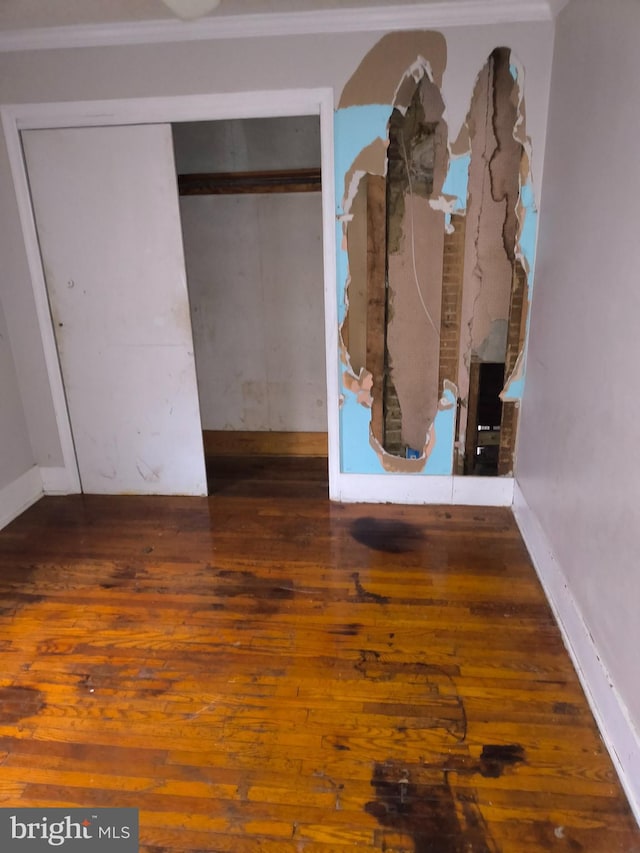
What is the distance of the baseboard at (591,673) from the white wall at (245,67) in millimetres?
1851

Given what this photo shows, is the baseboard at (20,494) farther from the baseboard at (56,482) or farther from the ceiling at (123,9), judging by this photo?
the ceiling at (123,9)

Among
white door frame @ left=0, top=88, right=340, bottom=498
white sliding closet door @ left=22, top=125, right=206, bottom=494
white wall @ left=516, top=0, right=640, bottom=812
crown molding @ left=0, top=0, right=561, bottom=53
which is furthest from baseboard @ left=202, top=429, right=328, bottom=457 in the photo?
crown molding @ left=0, top=0, right=561, bottom=53

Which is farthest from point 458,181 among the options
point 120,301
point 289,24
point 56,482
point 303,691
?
point 56,482

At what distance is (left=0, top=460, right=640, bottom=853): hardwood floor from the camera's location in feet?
5.12

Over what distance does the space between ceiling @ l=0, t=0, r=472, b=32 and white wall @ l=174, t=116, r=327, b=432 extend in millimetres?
1088

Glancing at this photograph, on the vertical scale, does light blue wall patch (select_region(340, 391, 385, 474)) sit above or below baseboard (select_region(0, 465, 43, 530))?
above

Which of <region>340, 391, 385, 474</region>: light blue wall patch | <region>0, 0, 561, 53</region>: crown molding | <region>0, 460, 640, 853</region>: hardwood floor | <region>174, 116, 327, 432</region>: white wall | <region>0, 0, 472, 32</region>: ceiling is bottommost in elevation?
<region>0, 460, 640, 853</region>: hardwood floor

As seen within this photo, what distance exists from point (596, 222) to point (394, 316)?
1.18 metres

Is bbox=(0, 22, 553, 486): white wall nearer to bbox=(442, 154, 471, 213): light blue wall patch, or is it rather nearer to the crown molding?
the crown molding

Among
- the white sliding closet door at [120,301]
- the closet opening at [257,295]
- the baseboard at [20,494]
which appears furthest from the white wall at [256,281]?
the baseboard at [20,494]

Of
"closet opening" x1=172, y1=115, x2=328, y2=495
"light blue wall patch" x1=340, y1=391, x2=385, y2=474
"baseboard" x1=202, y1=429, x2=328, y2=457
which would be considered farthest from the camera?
"baseboard" x1=202, y1=429, x2=328, y2=457

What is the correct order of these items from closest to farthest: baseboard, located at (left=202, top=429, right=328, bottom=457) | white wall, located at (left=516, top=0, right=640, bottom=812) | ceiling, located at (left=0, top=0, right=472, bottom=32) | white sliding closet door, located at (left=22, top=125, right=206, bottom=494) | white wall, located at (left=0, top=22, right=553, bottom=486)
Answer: white wall, located at (left=516, top=0, right=640, bottom=812) < ceiling, located at (left=0, top=0, right=472, bottom=32) < white wall, located at (left=0, top=22, right=553, bottom=486) < white sliding closet door, located at (left=22, top=125, right=206, bottom=494) < baseboard, located at (left=202, top=429, right=328, bottom=457)

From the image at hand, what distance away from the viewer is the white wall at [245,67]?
8.52ft

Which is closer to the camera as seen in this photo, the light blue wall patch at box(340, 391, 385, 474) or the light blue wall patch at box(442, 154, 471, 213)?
the light blue wall patch at box(442, 154, 471, 213)
